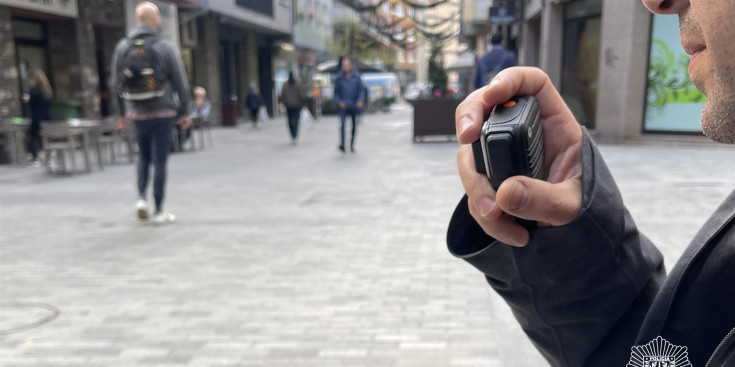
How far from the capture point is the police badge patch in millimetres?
890

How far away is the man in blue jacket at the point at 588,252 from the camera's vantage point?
0.86m

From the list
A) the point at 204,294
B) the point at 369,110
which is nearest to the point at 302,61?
the point at 369,110

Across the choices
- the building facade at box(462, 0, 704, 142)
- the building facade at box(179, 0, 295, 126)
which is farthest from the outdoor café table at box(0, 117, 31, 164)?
the building facade at box(462, 0, 704, 142)

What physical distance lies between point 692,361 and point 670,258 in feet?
11.7

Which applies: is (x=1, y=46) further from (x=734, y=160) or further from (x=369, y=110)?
(x=369, y=110)

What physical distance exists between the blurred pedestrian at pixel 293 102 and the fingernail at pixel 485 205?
1370 cm

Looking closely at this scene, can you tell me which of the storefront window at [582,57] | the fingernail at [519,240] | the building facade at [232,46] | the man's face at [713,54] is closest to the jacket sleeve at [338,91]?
the storefront window at [582,57]

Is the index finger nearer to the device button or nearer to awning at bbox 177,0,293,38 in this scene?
the device button

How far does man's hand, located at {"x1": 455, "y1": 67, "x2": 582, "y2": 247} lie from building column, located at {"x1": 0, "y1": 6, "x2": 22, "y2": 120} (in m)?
13.0

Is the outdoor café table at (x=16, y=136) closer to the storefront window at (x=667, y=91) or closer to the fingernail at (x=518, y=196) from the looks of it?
the fingernail at (x=518, y=196)

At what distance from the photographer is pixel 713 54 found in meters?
0.72

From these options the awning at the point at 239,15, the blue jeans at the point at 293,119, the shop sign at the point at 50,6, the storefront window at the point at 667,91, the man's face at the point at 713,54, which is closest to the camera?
the man's face at the point at 713,54

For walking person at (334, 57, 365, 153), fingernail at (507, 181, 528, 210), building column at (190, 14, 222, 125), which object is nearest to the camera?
fingernail at (507, 181, 528, 210)

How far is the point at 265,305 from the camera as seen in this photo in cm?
359
